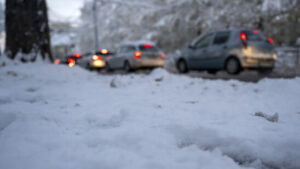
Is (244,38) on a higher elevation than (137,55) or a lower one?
higher

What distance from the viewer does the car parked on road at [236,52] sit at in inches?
277

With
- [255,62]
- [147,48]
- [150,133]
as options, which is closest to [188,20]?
[147,48]

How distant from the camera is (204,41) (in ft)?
28.3

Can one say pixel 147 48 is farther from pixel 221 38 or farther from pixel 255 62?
pixel 255 62

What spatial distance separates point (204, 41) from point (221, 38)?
0.88m

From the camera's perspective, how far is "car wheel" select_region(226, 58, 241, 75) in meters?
7.25

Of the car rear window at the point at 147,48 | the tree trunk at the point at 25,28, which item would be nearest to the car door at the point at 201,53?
the car rear window at the point at 147,48

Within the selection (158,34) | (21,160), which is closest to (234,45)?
(21,160)

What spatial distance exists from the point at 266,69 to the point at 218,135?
22.7 ft

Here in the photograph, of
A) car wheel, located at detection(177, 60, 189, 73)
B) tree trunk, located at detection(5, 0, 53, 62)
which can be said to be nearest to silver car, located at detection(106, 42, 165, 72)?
car wheel, located at detection(177, 60, 189, 73)

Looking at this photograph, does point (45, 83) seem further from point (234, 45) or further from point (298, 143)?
point (234, 45)

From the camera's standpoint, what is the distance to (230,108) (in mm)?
2766

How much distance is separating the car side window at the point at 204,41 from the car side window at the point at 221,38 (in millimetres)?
319

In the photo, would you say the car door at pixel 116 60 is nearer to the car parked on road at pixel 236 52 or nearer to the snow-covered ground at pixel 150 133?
the car parked on road at pixel 236 52
